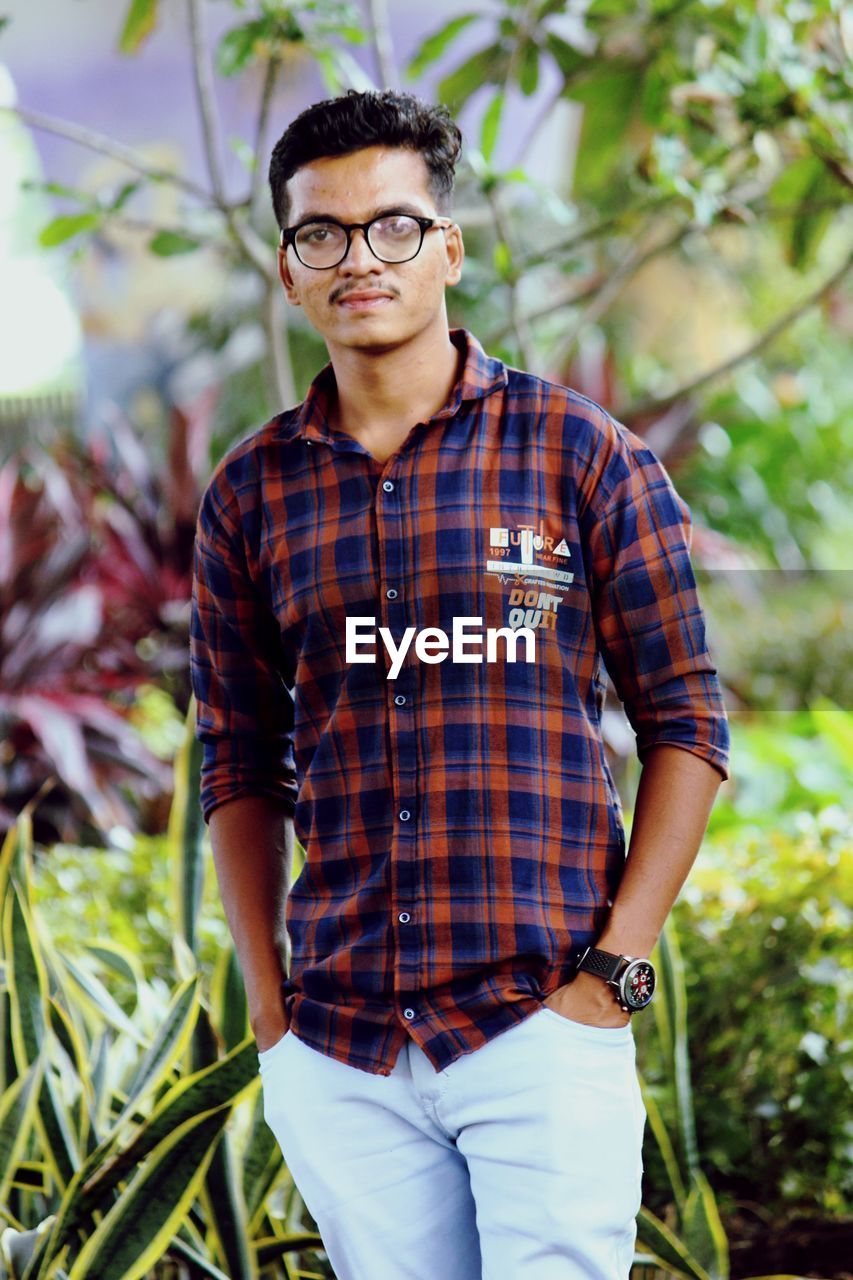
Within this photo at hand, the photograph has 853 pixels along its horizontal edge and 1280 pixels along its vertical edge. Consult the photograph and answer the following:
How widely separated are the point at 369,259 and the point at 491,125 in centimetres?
140

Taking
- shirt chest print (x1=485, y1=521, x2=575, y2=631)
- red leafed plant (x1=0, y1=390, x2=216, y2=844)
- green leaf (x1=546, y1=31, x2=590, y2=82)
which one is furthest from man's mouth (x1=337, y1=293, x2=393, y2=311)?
red leafed plant (x1=0, y1=390, x2=216, y2=844)

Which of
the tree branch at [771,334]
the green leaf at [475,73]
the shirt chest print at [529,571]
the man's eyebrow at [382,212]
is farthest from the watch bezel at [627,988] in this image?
the green leaf at [475,73]

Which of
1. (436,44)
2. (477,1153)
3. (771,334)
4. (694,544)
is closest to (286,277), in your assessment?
(477,1153)

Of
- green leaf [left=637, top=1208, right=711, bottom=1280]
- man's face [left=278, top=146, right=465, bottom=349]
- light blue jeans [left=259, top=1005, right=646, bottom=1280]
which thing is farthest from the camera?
green leaf [left=637, top=1208, right=711, bottom=1280]

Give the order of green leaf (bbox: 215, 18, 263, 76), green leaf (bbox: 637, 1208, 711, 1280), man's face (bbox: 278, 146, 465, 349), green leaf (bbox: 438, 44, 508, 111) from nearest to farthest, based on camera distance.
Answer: man's face (bbox: 278, 146, 465, 349) → green leaf (bbox: 637, 1208, 711, 1280) → green leaf (bbox: 215, 18, 263, 76) → green leaf (bbox: 438, 44, 508, 111)

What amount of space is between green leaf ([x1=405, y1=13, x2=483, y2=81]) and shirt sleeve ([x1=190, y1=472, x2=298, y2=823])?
145cm

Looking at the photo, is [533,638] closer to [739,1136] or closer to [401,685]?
[401,685]

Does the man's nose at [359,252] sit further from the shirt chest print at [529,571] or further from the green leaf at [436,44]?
the green leaf at [436,44]

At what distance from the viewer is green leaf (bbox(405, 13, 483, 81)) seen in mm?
2934

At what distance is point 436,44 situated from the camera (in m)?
2.99

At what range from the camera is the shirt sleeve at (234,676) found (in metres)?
1.85

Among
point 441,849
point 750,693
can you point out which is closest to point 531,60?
point 441,849

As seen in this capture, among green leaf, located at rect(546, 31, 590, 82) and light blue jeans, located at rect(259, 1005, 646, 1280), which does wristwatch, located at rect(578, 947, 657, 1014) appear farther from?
green leaf, located at rect(546, 31, 590, 82)

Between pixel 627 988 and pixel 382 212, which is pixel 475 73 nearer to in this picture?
pixel 382 212
